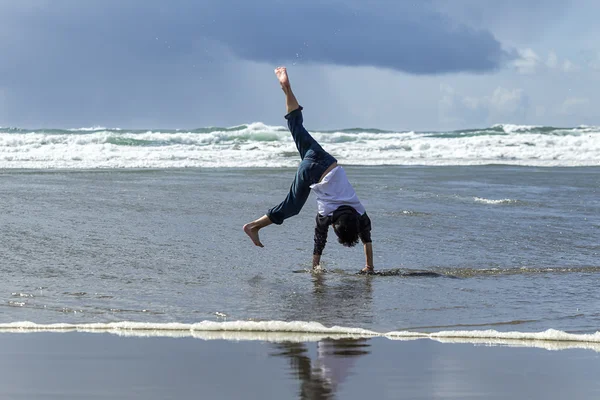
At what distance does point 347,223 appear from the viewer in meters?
7.85

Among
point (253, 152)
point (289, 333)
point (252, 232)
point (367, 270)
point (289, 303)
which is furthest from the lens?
point (253, 152)

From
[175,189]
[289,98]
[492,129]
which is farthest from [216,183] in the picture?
[492,129]

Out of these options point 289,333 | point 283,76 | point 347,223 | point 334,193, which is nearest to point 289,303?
point 289,333

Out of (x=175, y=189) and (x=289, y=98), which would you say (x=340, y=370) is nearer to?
(x=289, y=98)

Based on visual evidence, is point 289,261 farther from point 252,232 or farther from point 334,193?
point 334,193

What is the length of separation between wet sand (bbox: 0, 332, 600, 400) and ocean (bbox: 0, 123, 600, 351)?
0.89 feet

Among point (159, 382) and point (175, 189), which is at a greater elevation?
point (175, 189)

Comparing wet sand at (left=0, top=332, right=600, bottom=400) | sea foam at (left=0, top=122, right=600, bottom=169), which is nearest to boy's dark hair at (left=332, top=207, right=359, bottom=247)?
wet sand at (left=0, top=332, right=600, bottom=400)

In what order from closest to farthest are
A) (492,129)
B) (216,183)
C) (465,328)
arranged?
(465,328), (216,183), (492,129)

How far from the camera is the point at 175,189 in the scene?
15828 mm

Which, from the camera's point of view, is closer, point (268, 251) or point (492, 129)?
point (268, 251)

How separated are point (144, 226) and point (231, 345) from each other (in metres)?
5.71

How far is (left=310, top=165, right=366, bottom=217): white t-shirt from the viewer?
7.83m

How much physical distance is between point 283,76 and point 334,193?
1.20 metres
